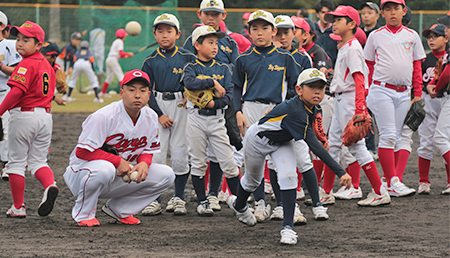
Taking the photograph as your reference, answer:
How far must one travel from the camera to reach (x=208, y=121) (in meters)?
5.38

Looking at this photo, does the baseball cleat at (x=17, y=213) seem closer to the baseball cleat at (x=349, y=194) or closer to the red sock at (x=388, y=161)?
the baseball cleat at (x=349, y=194)

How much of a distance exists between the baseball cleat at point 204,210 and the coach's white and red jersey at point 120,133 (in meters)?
0.80


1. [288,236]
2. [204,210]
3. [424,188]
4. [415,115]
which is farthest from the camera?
[424,188]

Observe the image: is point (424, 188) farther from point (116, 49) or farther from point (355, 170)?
point (116, 49)

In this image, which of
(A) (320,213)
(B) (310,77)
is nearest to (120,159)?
(B) (310,77)

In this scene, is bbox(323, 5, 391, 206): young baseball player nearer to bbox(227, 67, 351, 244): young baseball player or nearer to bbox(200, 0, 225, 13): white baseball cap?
bbox(200, 0, 225, 13): white baseball cap

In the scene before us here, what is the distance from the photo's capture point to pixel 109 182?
4770 millimetres

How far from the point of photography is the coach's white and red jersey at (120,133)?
4605 mm

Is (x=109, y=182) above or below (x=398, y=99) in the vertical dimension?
below

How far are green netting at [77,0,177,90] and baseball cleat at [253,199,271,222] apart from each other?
13134 millimetres

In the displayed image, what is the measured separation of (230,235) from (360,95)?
212cm

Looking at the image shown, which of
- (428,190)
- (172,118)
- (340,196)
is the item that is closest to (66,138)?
(172,118)

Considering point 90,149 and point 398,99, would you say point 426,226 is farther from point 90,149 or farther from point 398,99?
point 90,149

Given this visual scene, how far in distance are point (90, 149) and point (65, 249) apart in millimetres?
931
